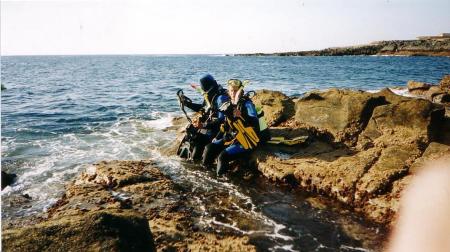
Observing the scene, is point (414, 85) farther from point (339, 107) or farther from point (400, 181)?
point (400, 181)

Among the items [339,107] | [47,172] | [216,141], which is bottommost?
[47,172]

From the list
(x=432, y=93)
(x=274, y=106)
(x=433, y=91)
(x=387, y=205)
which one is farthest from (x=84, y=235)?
(x=433, y=91)

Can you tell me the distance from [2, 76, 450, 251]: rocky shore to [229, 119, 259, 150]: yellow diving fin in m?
0.32

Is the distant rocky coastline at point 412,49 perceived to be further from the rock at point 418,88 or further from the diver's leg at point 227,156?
the diver's leg at point 227,156

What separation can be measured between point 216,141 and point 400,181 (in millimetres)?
4599

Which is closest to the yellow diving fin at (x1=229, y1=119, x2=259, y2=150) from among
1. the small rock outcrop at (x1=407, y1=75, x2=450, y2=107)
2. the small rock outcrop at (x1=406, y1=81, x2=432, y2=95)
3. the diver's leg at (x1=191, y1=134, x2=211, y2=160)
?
the diver's leg at (x1=191, y1=134, x2=211, y2=160)

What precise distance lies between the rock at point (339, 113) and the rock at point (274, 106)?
63 centimetres

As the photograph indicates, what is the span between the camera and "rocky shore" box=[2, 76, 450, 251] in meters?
4.16

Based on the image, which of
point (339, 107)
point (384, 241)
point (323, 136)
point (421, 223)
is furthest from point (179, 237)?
point (339, 107)

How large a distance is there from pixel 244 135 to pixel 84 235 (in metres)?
5.72

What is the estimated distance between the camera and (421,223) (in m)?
5.95

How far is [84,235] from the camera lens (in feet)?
13.1

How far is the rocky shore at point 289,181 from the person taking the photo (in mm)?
4156

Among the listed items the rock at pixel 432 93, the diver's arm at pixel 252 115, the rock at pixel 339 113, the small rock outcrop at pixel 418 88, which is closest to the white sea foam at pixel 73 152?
the diver's arm at pixel 252 115
